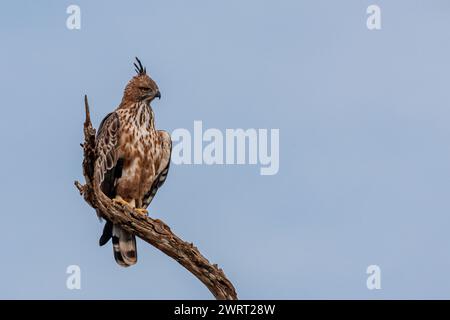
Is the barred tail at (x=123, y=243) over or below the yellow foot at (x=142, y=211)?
below

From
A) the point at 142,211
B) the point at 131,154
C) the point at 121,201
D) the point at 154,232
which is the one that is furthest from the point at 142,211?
the point at 154,232

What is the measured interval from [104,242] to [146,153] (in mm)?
1224

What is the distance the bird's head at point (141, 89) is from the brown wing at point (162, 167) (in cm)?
49

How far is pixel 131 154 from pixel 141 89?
87cm

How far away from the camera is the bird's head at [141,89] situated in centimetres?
1881

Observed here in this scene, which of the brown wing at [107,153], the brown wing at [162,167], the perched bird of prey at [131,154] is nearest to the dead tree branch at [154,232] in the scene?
the perched bird of prey at [131,154]

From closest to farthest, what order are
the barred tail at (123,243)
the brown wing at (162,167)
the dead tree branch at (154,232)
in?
the dead tree branch at (154,232), the barred tail at (123,243), the brown wing at (162,167)

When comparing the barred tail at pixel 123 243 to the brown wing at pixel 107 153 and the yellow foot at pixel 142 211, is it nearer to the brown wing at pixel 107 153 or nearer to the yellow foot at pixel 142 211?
the yellow foot at pixel 142 211

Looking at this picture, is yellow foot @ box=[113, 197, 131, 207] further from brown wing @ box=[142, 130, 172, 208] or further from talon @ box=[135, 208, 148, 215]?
brown wing @ box=[142, 130, 172, 208]

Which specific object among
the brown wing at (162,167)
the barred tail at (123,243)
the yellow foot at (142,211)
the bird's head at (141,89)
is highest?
the bird's head at (141,89)

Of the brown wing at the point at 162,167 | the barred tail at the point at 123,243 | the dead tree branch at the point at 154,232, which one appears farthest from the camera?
the brown wing at the point at 162,167
